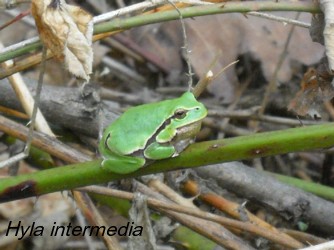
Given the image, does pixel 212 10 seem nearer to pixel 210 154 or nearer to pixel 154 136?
pixel 154 136

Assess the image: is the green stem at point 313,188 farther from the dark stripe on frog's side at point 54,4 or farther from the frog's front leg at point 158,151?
the dark stripe on frog's side at point 54,4

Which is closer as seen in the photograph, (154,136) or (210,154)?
(210,154)

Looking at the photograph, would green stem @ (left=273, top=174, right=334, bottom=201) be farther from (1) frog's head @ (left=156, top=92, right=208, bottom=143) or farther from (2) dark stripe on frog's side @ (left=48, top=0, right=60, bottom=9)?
(2) dark stripe on frog's side @ (left=48, top=0, right=60, bottom=9)

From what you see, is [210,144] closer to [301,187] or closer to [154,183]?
[154,183]

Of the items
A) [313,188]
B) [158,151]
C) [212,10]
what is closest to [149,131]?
[158,151]

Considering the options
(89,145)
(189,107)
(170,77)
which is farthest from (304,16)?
(189,107)

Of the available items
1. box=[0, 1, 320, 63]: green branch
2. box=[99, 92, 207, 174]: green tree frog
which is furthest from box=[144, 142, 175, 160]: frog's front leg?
box=[0, 1, 320, 63]: green branch
